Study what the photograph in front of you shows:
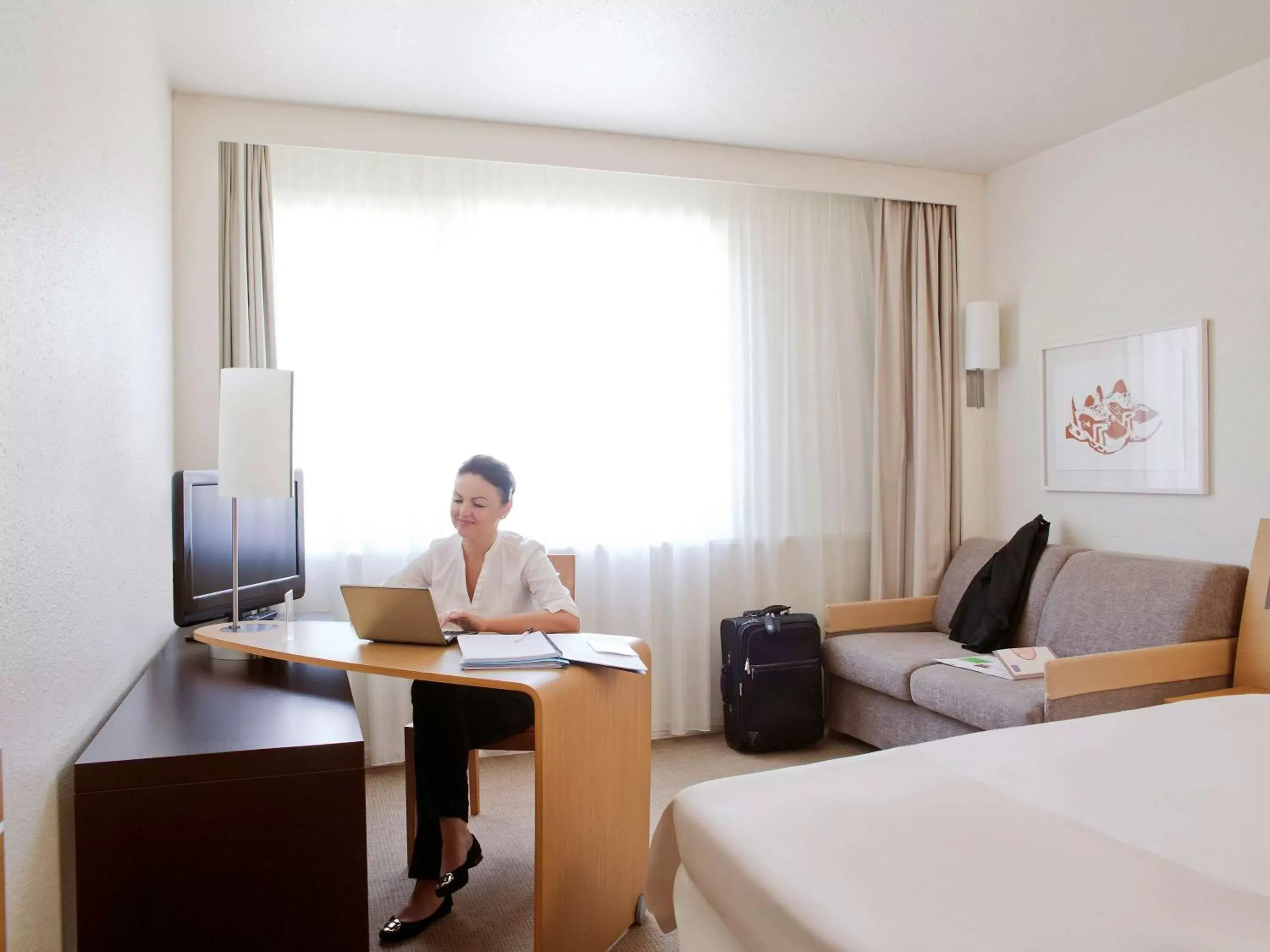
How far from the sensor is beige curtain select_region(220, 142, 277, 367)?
3.51m

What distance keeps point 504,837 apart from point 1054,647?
7.29 ft

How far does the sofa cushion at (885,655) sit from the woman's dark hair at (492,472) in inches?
69.9

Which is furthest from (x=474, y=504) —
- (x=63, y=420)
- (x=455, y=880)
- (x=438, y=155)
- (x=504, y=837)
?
(x=438, y=155)

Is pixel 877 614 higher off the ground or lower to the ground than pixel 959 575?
lower

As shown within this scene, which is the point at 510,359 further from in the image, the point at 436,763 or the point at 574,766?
the point at 574,766

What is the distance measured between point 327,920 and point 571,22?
2.59 m

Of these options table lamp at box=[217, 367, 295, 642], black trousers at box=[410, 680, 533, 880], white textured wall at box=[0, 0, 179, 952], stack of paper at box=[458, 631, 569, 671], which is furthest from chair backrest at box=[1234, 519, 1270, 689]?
white textured wall at box=[0, 0, 179, 952]

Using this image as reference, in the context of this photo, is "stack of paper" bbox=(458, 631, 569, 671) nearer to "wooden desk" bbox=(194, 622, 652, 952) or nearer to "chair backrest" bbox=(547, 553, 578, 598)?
"wooden desk" bbox=(194, 622, 652, 952)

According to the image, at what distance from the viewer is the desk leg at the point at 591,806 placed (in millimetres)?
1967

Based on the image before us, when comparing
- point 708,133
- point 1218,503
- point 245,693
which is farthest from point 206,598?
point 1218,503

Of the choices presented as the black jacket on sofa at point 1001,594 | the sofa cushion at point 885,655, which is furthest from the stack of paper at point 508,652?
the black jacket on sofa at point 1001,594

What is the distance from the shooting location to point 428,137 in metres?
3.68

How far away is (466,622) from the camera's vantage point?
2.54 metres

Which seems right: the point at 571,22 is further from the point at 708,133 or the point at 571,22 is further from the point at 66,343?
the point at 66,343
